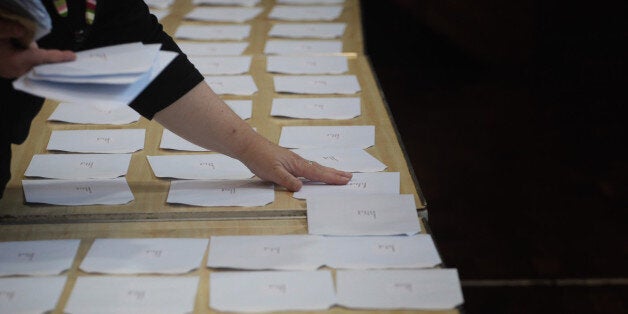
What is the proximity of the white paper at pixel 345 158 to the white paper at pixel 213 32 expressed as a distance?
0.91 meters

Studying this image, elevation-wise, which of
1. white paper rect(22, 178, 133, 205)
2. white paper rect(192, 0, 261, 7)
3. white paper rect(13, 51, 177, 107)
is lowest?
white paper rect(22, 178, 133, 205)

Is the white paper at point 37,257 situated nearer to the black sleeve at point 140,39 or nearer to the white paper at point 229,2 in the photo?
the black sleeve at point 140,39

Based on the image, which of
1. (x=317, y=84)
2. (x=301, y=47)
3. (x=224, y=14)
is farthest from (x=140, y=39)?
(x=224, y=14)

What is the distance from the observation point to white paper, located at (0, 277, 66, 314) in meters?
1.01

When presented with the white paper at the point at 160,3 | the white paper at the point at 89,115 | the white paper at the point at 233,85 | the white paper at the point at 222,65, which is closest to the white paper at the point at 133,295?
the white paper at the point at 89,115

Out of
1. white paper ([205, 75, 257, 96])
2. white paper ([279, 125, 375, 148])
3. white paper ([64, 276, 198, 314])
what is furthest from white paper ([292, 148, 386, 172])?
white paper ([64, 276, 198, 314])

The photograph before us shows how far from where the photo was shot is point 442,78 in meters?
4.17

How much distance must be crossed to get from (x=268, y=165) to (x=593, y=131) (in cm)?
260

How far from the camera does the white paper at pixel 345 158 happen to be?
1474 millimetres

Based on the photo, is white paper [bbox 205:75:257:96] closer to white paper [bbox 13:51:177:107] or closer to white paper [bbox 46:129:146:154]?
white paper [bbox 46:129:146:154]

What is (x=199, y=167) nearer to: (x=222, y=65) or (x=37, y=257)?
(x=37, y=257)

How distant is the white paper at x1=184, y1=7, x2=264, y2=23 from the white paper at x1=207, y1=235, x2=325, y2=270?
58.6 inches

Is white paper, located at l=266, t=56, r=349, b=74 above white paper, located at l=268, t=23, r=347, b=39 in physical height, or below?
below

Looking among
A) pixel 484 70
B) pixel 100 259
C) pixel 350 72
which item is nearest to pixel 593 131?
pixel 484 70
